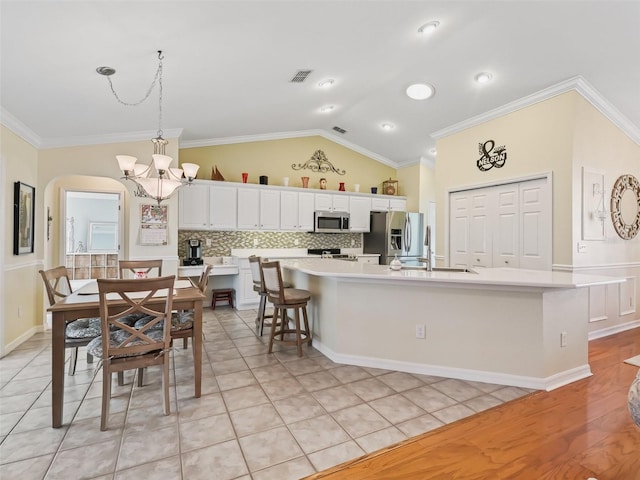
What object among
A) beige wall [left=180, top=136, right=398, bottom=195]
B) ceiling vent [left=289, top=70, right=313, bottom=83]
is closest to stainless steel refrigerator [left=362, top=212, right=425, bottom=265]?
beige wall [left=180, top=136, right=398, bottom=195]

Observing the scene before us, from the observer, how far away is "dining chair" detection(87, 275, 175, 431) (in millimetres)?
2135

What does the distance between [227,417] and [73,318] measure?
124 cm

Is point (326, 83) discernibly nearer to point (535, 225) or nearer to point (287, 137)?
point (287, 137)

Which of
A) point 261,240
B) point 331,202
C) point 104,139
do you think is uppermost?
point 104,139

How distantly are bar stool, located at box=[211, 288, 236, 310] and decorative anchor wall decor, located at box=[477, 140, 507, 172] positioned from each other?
4446 millimetres

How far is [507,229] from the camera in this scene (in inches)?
182

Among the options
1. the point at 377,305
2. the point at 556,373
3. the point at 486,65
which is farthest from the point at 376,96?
the point at 556,373

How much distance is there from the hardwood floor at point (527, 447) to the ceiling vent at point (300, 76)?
3.63 metres

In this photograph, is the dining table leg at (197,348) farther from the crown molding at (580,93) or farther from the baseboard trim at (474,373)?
the crown molding at (580,93)

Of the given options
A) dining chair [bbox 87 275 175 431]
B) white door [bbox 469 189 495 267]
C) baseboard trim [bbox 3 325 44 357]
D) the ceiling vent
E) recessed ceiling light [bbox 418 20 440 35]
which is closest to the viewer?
dining chair [bbox 87 275 175 431]

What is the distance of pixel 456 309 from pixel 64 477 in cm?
284

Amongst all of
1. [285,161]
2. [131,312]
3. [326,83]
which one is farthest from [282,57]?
[285,161]

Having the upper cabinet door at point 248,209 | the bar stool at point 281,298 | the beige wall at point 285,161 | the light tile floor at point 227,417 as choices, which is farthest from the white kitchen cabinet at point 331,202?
the light tile floor at point 227,417

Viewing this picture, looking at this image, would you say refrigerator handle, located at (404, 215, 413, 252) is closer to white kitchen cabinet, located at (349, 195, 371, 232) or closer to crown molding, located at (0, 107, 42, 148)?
white kitchen cabinet, located at (349, 195, 371, 232)
